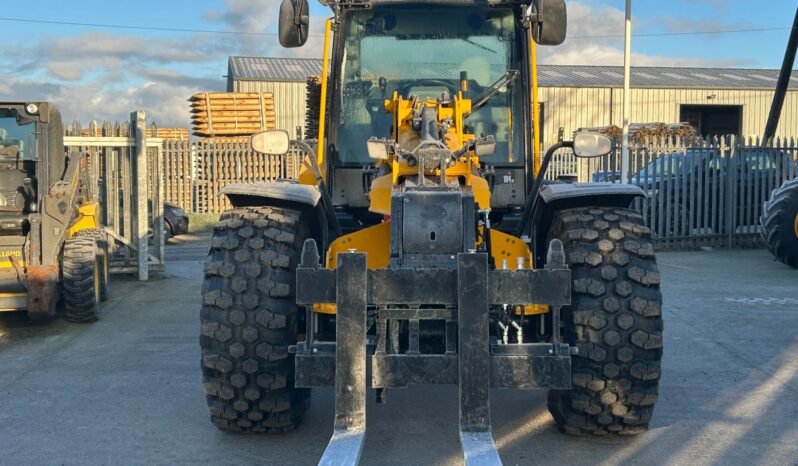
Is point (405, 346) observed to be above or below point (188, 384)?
above

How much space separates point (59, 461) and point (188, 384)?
5.93 feet

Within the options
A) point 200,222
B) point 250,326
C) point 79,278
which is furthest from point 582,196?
point 200,222

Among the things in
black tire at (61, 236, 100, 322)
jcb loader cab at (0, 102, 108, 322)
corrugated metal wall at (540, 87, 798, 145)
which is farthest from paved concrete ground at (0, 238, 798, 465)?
corrugated metal wall at (540, 87, 798, 145)

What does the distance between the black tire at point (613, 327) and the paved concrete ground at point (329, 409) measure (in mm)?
300

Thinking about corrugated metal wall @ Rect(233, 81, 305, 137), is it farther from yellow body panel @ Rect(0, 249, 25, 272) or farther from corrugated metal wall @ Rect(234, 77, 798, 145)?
yellow body panel @ Rect(0, 249, 25, 272)

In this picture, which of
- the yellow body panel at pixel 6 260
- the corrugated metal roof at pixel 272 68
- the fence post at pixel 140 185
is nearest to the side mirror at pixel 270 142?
the yellow body panel at pixel 6 260

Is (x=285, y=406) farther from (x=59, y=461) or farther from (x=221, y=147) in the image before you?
(x=221, y=147)

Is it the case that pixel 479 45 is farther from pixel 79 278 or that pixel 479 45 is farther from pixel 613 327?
pixel 79 278

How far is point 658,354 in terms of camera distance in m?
4.99

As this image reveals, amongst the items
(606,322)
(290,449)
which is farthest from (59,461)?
(606,322)

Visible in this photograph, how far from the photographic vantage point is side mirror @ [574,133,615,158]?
577 centimetres

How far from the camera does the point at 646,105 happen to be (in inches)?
1516

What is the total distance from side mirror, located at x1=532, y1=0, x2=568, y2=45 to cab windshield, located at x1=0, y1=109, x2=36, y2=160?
6528 mm

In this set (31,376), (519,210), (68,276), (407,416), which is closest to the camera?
(407,416)
